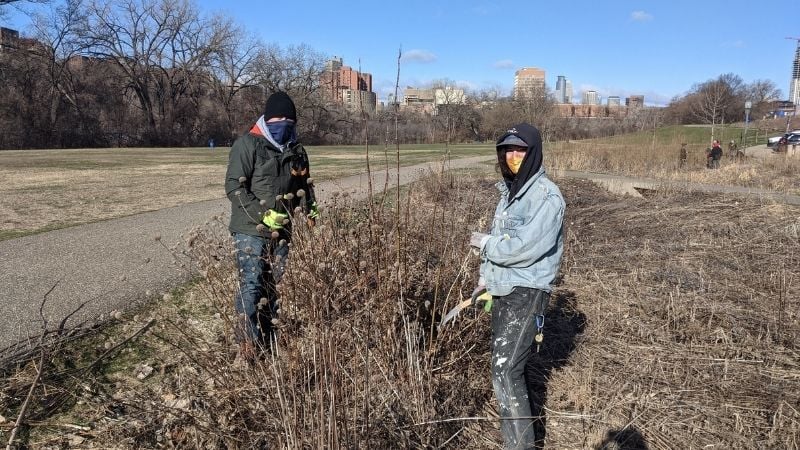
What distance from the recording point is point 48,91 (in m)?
43.2

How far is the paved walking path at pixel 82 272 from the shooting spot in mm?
4395

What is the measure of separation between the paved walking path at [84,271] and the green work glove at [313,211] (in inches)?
9.2

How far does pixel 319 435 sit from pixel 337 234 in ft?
4.67

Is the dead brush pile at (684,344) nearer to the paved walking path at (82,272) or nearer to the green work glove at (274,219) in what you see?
the green work glove at (274,219)

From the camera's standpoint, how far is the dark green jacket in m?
3.46

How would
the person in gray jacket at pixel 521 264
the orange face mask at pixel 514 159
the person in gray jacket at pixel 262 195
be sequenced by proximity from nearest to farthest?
the person in gray jacket at pixel 521 264
the orange face mask at pixel 514 159
the person in gray jacket at pixel 262 195

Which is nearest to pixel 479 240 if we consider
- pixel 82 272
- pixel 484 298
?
pixel 484 298

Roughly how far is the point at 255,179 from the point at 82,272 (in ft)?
10.8

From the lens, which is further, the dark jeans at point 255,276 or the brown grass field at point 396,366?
the dark jeans at point 255,276

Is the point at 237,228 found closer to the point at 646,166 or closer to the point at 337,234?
the point at 337,234

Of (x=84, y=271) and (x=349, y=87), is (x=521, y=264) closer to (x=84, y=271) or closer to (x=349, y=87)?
(x=349, y=87)

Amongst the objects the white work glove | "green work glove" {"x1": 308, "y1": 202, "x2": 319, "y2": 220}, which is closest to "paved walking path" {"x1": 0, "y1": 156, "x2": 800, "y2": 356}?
"green work glove" {"x1": 308, "y1": 202, "x2": 319, "y2": 220}

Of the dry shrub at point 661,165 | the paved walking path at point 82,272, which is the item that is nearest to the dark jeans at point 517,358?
the paved walking path at point 82,272

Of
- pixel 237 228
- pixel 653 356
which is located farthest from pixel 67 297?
pixel 653 356
